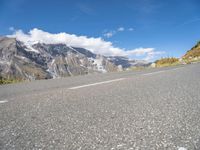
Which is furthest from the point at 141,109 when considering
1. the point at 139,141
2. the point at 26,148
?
the point at 26,148

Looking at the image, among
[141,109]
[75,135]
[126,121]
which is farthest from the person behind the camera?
[141,109]

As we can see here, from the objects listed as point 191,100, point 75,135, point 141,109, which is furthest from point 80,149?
point 191,100

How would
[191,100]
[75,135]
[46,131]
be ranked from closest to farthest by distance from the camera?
1. [75,135]
2. [46,131]
3. [191,100]

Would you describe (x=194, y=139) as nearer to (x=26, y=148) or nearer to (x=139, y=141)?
(x=139, y=141)

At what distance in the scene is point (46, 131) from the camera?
1.98 m

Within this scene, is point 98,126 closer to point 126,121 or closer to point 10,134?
point 126,121

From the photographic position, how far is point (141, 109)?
272cm

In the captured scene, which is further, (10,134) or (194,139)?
(10,134)

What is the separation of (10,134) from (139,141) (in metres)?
1.17

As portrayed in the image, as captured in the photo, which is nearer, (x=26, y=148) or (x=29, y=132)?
(x=26, y=148)

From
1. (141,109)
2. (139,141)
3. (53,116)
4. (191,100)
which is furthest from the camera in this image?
(191,100)

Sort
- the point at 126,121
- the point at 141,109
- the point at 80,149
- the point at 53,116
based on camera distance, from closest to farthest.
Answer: the point at 80,149 → the point at 126,121 → the point at 53,116 → the point at 141,109

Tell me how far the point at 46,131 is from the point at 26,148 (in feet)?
1.27

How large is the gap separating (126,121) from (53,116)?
912 millimetres
